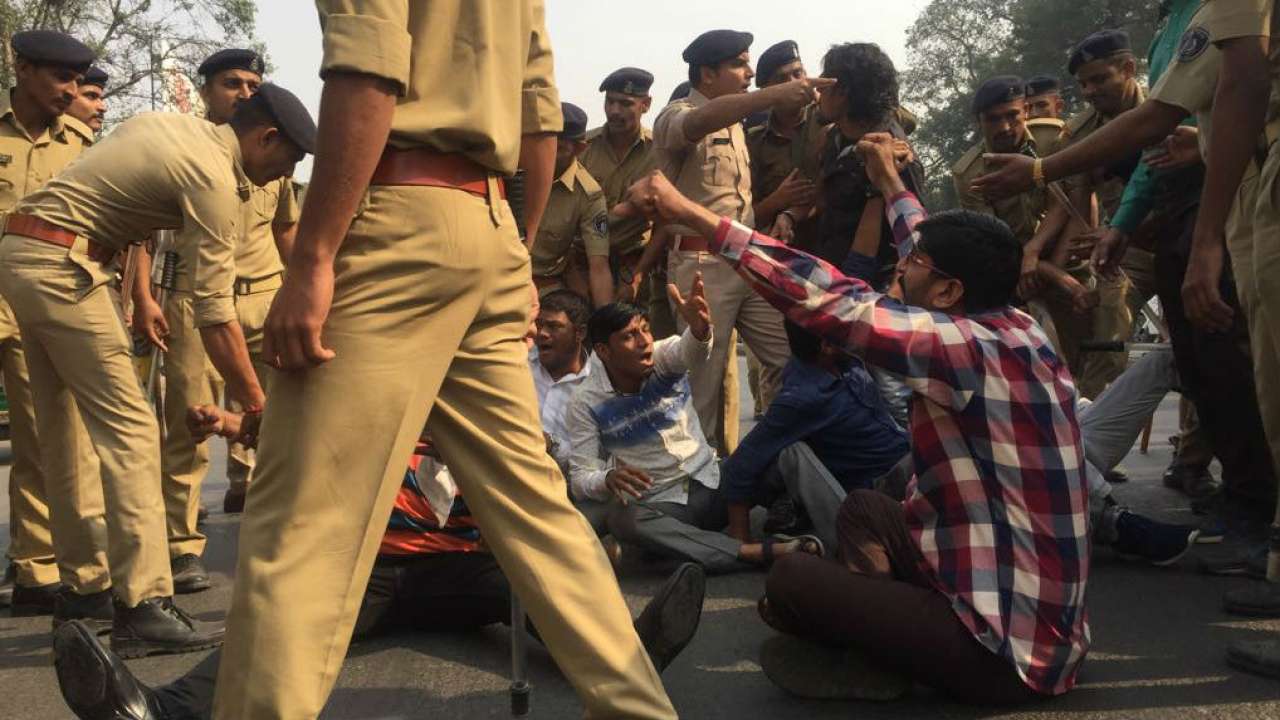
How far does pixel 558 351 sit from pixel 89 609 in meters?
2.19

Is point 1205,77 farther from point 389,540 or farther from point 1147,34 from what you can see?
point 1147,34

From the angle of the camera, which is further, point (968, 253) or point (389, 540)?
point (389, 540)

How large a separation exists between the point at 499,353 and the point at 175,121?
6.76ft

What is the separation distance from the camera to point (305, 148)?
4.21 metres

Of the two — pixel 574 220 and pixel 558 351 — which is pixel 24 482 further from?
pixel 574 220

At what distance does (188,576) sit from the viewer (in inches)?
195

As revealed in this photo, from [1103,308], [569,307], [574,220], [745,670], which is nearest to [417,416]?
[745,670]

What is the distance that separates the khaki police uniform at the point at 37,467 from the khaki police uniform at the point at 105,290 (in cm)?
32

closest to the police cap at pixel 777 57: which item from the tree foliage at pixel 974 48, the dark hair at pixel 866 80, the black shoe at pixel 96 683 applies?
the dark hair at pixel 866 80

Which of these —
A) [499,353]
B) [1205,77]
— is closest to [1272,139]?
[1205,77]

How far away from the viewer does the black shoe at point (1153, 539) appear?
14.9 feet

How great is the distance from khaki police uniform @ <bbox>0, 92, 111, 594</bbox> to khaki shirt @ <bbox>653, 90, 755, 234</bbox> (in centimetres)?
257

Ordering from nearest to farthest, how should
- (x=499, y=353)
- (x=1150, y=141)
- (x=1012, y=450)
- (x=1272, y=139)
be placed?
(x=499, y=353) → (x=1012, y=450) → (x=1272, y=139) → (x=1150, y=141)

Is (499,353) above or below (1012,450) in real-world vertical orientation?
above
